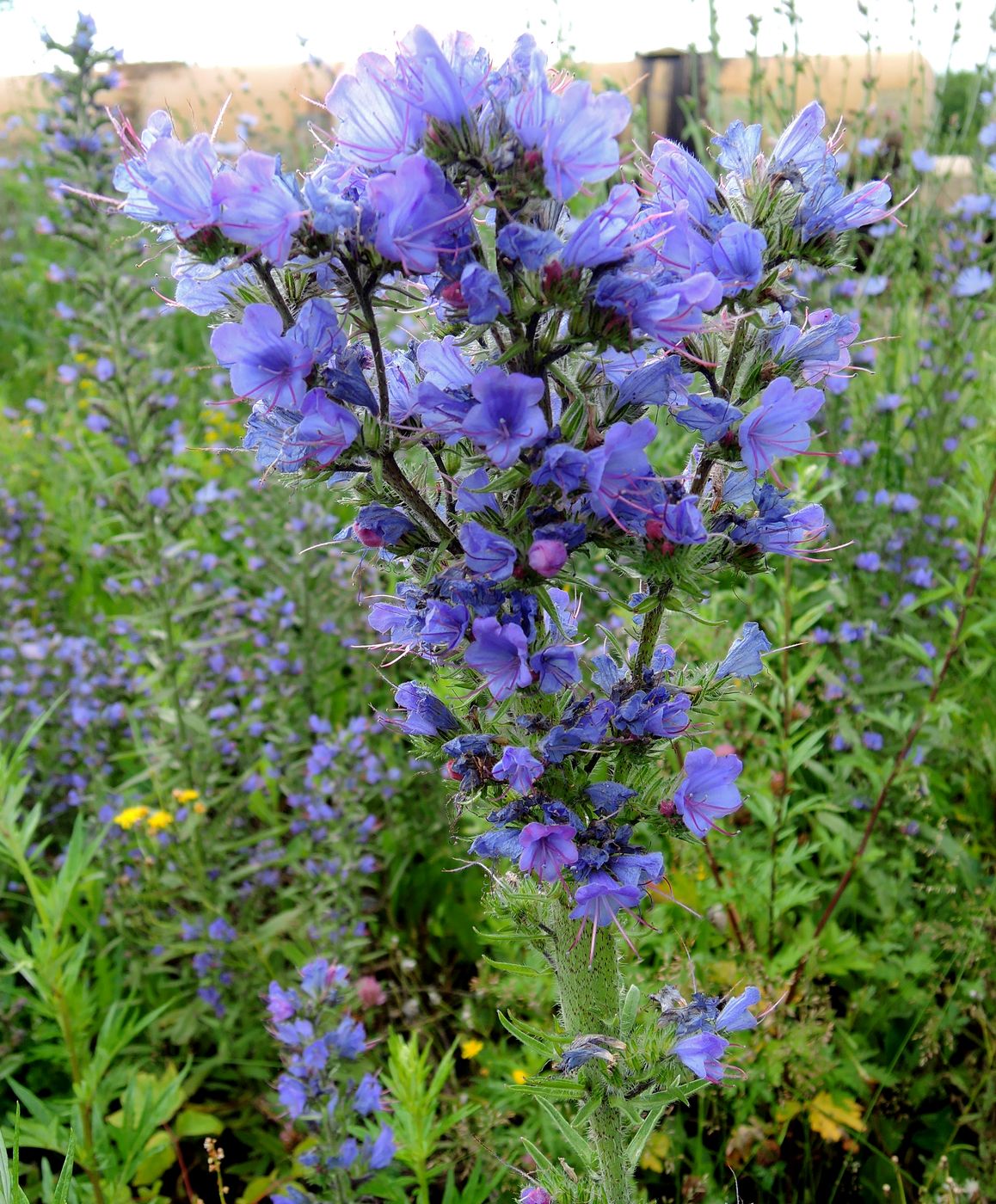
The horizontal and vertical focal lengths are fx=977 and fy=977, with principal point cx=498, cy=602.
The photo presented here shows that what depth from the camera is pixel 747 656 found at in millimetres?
1620

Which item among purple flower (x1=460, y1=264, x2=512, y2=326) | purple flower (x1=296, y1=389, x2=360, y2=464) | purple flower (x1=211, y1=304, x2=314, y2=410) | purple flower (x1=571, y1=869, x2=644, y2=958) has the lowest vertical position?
purple flower (x1=571, y1=869, x2=644, y2=958)

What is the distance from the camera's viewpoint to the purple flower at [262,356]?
3.88 ft

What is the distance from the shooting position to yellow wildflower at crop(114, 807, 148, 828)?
363cm

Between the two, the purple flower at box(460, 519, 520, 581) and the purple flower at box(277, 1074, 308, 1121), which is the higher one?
the purple flower at box(460, 519, 520, 581)

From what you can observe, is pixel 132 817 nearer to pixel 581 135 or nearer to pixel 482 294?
pixel 482 294

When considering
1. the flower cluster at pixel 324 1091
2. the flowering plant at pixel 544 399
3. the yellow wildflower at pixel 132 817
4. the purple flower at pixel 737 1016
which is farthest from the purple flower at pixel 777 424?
the yellow wildflower at pixel 132 817

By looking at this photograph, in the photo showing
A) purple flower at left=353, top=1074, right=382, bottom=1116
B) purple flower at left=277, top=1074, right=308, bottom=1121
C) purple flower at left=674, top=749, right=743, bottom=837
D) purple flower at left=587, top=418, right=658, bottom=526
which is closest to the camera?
purple flower at left=587, top=418, right=658, bottom=526

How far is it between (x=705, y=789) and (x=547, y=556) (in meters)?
0.49

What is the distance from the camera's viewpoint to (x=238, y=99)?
1519cm

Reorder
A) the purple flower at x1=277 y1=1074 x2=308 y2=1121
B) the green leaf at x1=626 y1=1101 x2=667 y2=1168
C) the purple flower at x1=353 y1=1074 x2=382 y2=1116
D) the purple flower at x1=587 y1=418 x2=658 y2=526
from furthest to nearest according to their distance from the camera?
the purple flower at x1=353 y1=1074 x2=382 y2=1116, the purple flower at x1=277 y1=1074 x2=308 y2=1121, the green leaf at x1=626 y1=1101 x2=667 y2=1168, the purple flower at x1=587 y1=418 x2=658 y2=526

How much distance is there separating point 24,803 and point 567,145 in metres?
4.40

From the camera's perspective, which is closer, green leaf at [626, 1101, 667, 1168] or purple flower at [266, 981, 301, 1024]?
green leaf at [626, 1101, 667, 1168]

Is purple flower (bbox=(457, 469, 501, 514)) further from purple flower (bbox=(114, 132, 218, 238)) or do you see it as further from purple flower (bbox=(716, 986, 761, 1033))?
purple flower (bbox=(716, 986, 761, 1033))

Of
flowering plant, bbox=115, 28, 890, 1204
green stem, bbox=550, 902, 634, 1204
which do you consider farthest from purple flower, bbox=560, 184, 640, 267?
green stem, bbox=550, 902, 634, 1204
